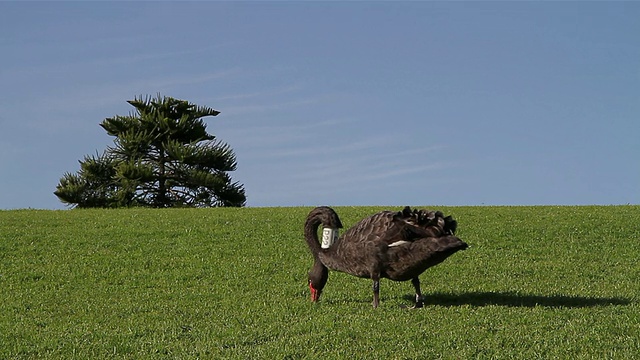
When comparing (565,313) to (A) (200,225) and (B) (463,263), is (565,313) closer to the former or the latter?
(B) (463,263)

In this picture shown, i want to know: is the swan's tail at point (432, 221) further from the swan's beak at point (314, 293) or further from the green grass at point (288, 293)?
the swan's beak at point (314, 293)

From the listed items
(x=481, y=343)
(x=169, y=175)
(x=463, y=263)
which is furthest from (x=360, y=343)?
(x=169, y=175)

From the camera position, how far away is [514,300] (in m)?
16.0

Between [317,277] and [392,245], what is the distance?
7.51ft

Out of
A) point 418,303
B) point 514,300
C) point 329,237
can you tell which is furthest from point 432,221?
point 514,300

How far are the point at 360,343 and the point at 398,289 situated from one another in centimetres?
669

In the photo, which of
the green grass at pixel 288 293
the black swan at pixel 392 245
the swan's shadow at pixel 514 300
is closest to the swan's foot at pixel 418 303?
the black swan at pixel 392 245

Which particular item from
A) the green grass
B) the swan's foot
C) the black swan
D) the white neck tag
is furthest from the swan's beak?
the swan's foot

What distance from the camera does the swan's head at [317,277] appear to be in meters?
15.1

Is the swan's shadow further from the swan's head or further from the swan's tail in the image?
the swan's tail

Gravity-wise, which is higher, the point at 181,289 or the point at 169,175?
the point at 169,175

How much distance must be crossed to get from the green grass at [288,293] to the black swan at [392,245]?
2.93ft

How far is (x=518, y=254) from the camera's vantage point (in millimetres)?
23656

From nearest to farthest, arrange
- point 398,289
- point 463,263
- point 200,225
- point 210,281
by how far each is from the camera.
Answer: point 398,289, point 210,281, point 463,263, point 200,225
